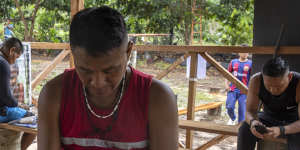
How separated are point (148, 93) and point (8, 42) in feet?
8.75

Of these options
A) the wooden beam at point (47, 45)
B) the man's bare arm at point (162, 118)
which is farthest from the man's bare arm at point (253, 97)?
the wooden beam at point (47, 45)

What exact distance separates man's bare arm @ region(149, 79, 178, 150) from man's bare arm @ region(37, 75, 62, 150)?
0.35 m

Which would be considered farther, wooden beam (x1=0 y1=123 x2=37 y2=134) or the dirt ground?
the dirt ground

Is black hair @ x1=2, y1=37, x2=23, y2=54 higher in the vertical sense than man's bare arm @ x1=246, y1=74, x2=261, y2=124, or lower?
higher

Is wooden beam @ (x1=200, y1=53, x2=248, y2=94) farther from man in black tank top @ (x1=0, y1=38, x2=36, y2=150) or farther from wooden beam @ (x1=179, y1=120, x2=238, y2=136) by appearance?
man in black tank top @ (x1=0, y1=38, x2=36, y2=150)

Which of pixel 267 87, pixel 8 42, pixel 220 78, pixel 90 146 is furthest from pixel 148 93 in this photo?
pixel 220 78

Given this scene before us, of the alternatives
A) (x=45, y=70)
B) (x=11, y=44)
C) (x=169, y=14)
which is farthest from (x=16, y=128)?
(x=169, y=14)

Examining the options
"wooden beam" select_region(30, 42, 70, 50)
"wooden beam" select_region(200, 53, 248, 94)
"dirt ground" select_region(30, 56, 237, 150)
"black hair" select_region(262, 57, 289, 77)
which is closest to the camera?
"black hair" select_region(262, 57, 289, 77)

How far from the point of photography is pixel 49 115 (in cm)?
108

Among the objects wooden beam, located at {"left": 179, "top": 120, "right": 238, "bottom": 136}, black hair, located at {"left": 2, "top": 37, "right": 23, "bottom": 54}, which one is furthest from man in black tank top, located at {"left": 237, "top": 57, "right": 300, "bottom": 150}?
black hair, located at {"left": 2, "top": 37, "right": 23, "bottom": 54}

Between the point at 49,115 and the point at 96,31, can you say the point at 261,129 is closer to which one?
the point at 49,115

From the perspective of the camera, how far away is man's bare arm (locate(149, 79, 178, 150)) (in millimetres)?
1048

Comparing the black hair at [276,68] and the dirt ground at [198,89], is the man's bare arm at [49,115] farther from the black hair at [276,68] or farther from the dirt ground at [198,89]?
the dirt ground at [198,89]

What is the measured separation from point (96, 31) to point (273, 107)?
7.90ft
